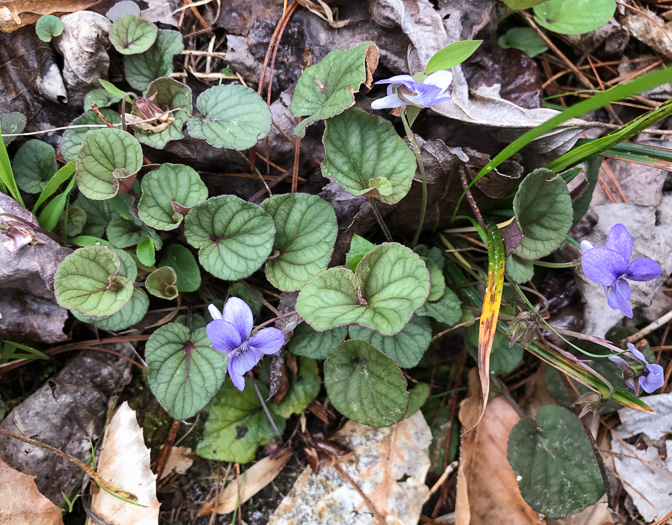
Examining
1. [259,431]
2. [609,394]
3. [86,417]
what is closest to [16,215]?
[86,417]

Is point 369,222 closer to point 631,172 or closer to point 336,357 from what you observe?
point 336,357

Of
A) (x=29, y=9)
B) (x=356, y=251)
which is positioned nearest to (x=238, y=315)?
(x=356, y=251)

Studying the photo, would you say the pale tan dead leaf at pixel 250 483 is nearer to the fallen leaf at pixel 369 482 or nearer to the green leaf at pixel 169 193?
the fallen leaf at pixel 369 482

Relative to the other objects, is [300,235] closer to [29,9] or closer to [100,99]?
[100,99]

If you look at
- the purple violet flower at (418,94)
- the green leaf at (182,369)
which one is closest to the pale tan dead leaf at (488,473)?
the green leaf at (182,369)

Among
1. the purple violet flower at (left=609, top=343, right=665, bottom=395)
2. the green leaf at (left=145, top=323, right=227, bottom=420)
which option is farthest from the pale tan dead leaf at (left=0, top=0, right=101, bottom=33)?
the purple violet flower at (left=609, top=343, right=665, bottom=395)

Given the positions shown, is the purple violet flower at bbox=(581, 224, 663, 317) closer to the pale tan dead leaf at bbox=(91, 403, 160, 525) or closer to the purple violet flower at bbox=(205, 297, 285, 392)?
the purple violet flower at bbox=(205, 297, 285, 392)
